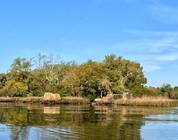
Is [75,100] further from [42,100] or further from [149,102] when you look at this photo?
[149,102]

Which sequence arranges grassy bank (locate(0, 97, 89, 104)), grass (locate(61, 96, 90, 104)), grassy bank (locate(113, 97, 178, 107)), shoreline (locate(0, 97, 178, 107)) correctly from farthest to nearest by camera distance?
1. grass (locate(61, 96, 90, 104))
2. grassy bank (locate(0, 97, 89, 104))
3. shoreline (locate(0, 97, 178, 107))
4. grassy bank (locate(113, 97, 178, 107))

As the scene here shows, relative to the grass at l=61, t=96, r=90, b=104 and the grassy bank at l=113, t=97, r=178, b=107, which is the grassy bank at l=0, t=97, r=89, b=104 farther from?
the grassy bank at l=113, t=97, r=178, b=107

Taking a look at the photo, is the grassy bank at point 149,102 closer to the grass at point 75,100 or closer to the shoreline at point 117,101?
the shoreline at point 117,101

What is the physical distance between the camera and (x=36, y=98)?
327 ft

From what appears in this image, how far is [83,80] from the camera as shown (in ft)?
343

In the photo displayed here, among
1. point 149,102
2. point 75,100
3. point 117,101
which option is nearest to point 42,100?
point 75,100

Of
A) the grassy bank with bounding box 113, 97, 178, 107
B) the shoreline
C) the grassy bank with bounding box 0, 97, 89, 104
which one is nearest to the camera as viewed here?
the grassy bank with bounding box 113, 97, 178, 107

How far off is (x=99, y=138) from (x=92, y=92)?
2864 inches

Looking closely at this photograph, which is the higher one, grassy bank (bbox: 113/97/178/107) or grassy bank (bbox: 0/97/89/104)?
grassy bank (bbox: 0/97/89/104)

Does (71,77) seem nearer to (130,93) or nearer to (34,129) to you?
(130,93)

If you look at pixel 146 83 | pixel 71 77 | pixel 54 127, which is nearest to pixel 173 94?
pixel 146 83

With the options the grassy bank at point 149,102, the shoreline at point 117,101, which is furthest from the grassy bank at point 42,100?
the grassy bank at point 149,102

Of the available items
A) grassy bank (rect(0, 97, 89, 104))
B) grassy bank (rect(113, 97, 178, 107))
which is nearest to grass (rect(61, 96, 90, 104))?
grassy bank (rect(0, 97, 89, 104))

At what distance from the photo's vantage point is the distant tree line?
337 ft
